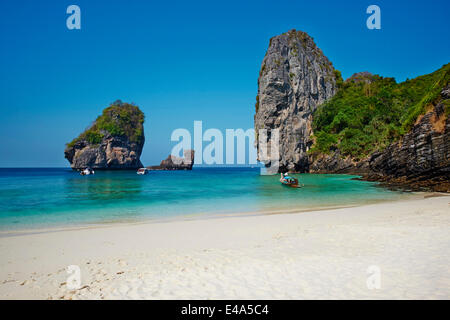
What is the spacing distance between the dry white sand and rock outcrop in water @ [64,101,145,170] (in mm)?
101688

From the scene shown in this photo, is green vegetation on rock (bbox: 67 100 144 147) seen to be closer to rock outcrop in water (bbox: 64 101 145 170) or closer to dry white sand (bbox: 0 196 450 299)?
rock outcrop in water (bbox: 64 101 145 170)

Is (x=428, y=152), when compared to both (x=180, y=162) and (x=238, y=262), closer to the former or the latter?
(x=238, y=262)

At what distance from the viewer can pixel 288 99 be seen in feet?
212

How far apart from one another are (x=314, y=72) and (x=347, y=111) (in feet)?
52.9

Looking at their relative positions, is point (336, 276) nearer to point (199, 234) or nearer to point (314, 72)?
point (199, 234)

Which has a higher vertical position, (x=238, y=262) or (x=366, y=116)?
(x=366, y=116)

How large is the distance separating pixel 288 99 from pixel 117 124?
72.8m

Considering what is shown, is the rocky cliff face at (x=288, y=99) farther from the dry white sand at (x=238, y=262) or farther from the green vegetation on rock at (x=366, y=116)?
the dry white sand at (x=238, y=262)

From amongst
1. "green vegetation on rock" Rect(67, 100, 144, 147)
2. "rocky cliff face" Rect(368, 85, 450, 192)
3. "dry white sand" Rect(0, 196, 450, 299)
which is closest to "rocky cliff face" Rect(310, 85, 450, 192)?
"rocky cliff face" Rect(368, 85, 450, 192)

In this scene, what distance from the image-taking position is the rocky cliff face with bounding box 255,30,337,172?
64.0 metres

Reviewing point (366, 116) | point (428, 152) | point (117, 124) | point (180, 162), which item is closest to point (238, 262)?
point (428, 152)

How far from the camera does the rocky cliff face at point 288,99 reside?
64.0 m

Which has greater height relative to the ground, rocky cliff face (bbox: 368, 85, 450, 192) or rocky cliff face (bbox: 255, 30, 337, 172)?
rocky cliff face (bbox: 255, 30, 337, 172)

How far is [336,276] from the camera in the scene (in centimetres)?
456
